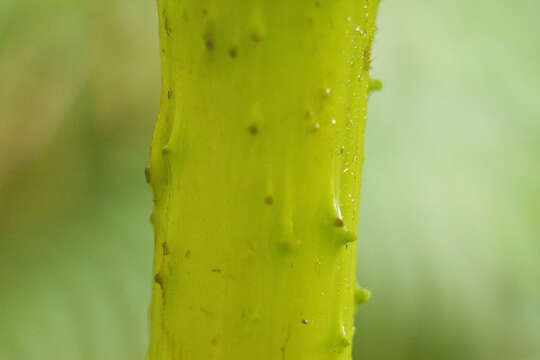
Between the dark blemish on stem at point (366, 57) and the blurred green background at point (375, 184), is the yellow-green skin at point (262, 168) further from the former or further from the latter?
the blurred green background at point (375, 184)

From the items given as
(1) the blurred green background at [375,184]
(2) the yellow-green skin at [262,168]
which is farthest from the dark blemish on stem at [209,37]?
(1) the blurred green background at [375,184]

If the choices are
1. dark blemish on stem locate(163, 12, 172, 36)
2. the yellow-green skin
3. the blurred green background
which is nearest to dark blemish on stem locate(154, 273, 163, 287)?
the yellow-green skin

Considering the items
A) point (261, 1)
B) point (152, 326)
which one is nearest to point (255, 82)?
point (261, 1)

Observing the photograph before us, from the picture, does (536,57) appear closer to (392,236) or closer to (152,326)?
(392,236)

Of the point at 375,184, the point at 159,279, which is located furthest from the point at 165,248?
the point at 375,184

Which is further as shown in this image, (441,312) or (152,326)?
(441,312)

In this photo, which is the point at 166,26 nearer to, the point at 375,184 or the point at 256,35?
the point at 256,35

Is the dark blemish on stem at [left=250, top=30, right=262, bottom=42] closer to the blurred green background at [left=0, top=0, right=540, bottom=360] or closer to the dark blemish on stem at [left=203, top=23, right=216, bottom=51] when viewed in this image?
the dark blemish on stem at [left=203, top=23, right=216, bottom=51]

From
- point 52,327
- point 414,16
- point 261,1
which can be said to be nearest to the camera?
point 261,1
